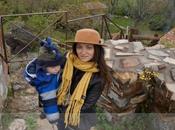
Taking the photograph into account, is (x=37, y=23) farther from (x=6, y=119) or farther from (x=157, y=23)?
(x=157, y=23)

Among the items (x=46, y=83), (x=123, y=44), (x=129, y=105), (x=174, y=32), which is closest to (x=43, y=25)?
(x=174, y=32)

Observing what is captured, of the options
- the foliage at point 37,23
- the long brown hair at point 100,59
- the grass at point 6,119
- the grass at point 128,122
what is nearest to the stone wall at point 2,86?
the grass at point 6,119

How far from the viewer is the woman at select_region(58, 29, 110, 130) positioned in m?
3.05

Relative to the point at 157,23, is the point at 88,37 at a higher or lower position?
higher

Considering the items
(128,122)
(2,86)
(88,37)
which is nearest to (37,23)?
(2,86)

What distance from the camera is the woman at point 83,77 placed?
10.0ft

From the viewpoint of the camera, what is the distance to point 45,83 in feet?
10.3

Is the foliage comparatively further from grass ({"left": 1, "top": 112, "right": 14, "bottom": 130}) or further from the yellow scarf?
the yellow scarf

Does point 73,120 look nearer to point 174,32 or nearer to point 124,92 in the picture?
point 124,92

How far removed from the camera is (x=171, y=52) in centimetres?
504

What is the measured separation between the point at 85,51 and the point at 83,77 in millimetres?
227

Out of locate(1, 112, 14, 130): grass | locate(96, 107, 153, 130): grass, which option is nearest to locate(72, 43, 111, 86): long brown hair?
locate(96, 107, 153, 130): grass

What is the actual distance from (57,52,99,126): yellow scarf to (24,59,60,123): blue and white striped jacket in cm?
7

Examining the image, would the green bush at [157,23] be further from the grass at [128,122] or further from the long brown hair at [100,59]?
the long brown hair at [100,59]
